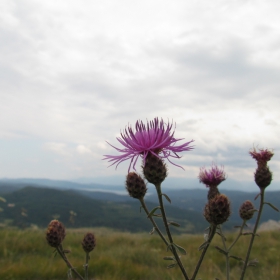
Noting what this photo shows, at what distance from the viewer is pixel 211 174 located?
4344mm

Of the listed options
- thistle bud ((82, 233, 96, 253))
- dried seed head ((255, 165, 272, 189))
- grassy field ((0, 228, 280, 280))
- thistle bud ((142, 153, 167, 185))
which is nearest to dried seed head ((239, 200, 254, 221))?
dried seed head ((255, 165, 272, 189))

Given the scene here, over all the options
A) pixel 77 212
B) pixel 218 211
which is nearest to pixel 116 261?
pixel 218 211

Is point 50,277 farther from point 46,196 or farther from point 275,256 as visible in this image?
point 46,196

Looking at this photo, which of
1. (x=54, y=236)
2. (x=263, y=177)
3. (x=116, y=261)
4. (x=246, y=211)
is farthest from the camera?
(x=116, y=261)

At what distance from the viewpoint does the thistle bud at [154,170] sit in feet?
9.79

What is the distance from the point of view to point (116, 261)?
24.2 feet

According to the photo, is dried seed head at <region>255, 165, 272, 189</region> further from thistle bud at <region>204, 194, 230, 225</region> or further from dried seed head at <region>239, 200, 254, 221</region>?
thistle bud at <region>204, 194, 230, 225</region>

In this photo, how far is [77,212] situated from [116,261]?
15799cm

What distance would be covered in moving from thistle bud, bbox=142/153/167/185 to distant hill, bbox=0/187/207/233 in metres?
130

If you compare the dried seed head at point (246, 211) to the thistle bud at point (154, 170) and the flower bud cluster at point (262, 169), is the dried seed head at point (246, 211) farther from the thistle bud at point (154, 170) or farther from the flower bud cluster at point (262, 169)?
the thistle bud at point (154, 170)

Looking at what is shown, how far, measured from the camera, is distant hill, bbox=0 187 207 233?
136 metres

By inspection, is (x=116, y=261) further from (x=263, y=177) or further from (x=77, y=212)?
(x=77, y=212)

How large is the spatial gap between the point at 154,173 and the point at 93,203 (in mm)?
187652

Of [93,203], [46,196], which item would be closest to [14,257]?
[93,203]
